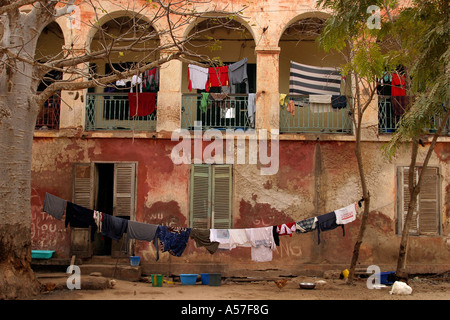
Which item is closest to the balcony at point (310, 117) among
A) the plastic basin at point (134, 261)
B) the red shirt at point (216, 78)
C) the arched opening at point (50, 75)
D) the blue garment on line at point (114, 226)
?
the red shirt at point (216, 78)

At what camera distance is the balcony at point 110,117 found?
11.7 meters

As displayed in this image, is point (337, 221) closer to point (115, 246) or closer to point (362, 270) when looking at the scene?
point (362, 270)

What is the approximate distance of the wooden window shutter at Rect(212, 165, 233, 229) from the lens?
1130 cm

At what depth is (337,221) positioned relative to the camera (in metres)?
10.2

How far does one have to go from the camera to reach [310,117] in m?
12.4

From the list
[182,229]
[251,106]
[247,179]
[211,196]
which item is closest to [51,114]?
[211,196]

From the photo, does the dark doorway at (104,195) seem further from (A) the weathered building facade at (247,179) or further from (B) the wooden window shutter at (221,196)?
(B) the wooden window shutter at (221,196)

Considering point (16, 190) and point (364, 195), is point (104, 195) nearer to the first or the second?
point (16, 190)

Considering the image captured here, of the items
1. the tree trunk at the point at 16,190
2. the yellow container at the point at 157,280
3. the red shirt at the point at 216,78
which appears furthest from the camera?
the red shirt at the point at 216,78

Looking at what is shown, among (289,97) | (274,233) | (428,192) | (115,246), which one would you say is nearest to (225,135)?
(289,97)

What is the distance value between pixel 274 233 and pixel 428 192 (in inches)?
142

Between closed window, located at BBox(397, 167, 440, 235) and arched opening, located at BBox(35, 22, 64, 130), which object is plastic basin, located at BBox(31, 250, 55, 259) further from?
closed window, located at BBox(397, 167, 440, 235)

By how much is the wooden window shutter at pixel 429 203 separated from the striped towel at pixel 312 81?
270 centimetres
